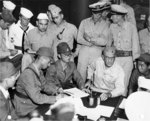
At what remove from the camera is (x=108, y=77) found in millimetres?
3414

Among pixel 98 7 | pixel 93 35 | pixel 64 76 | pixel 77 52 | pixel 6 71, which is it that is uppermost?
pixel 98 7

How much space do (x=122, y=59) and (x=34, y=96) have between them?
184 cm

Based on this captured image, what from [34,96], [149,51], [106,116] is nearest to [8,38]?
[34,96]

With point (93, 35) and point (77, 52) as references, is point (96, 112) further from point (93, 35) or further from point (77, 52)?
point (77, 52)

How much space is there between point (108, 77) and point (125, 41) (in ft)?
3.11

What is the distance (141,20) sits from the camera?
576 centimetres

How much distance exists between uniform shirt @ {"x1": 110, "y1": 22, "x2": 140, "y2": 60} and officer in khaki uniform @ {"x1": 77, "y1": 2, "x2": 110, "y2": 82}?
0.65 ft

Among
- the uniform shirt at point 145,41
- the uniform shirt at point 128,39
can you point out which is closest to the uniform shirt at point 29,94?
the uniform shirt at point 128,39

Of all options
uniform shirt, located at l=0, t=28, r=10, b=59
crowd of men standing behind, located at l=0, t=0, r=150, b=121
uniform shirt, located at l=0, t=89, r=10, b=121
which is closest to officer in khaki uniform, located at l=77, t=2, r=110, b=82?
crowd of men standing behind, located at l=0, t=0, r=150, b=121

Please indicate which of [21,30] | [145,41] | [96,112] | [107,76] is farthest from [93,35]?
[96,112]

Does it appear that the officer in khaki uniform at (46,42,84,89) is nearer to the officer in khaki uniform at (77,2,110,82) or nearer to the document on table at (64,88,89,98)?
the document on table at (64,88,89,98)

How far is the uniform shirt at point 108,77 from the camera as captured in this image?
3.34 m

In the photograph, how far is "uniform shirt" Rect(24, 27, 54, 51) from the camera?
4.25 metres

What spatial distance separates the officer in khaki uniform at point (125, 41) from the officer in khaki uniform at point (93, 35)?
15cm
